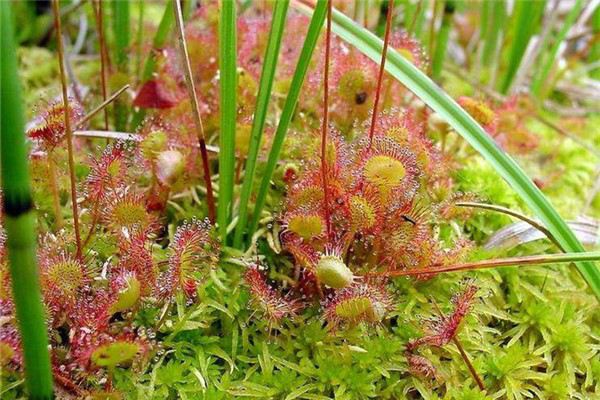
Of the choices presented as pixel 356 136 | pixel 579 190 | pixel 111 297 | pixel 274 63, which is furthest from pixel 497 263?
pixel 579 190

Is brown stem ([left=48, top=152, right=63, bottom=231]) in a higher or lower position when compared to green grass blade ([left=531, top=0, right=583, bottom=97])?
lower

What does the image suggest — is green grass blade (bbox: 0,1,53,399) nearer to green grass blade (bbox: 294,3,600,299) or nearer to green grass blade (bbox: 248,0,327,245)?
green grass blade (bbox: 248,0,327,245)

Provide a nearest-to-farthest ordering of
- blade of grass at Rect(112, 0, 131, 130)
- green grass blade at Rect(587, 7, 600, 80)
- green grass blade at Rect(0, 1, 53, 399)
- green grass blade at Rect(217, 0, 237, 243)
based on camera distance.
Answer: green grass blade at Rect(0, 1, 53, 399) < green grass blade at Rect(217, 0, 237, 243) < blade of grass at Rect(112, 0, 131, 130) < green grass blade at Rect(587, 7, 600, 80)

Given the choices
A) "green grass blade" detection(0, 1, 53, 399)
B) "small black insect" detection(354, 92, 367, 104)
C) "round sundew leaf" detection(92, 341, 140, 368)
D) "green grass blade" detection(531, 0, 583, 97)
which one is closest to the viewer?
"green grass blade" detection(0, 1, 53, 399)

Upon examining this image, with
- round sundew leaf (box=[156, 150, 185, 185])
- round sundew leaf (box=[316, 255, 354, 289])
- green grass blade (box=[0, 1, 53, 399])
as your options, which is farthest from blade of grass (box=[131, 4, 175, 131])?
green grass blade (box=[0, 1, 53, 399])

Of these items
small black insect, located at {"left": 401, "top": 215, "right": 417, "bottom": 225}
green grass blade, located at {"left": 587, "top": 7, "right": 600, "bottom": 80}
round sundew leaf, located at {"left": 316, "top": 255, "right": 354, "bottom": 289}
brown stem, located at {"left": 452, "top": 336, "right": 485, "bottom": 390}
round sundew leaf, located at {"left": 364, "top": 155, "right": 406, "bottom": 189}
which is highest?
green grass blade, located at {"left": 587, "top": 7, "right": 600, "bottom": 80}

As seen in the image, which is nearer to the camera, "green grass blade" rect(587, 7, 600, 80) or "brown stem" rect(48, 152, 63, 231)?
"brown stem" rect(48, 152, 63, 231)

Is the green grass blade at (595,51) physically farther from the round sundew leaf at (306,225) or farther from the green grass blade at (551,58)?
the round sundew leaf at (306,225)

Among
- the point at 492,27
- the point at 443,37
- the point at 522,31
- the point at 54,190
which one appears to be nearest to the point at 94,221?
the point at 54,190
